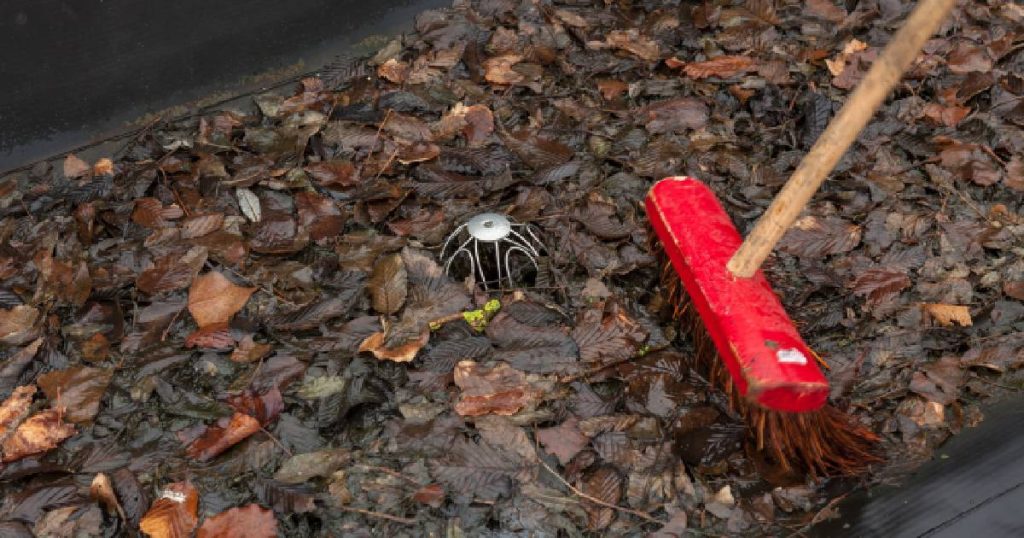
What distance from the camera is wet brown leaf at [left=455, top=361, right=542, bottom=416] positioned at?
2.06 meters

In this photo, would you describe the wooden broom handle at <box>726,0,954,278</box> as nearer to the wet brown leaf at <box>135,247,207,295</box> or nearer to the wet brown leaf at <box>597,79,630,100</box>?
the wet brown leaf at <box>597,79,630,100</box>

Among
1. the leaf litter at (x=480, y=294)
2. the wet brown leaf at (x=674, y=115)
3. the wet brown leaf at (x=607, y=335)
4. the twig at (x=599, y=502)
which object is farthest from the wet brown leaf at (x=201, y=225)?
the wet brown leaf at (x=674, y=115)

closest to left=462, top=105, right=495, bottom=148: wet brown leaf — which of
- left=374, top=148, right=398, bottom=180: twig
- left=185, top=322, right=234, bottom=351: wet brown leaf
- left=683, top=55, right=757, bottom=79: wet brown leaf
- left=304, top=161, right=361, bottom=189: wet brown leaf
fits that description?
left=374, top=148, right=398, bottom=180: twig

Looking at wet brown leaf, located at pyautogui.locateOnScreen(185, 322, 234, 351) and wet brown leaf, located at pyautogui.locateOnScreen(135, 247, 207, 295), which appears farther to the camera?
wet brown leaf, located at pyautogui.locateOnScreen(135, 247, 207, 295)

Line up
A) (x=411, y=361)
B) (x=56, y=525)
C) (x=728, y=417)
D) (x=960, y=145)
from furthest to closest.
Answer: (x=960, y=145), (x=411, y=361), (x=728, y=417), (x=56, y=525)

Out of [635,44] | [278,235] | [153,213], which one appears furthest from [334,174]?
[635,44]

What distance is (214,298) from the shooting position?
7.48 feet

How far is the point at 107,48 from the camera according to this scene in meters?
2.96

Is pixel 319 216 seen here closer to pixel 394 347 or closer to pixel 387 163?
pixel 387 163

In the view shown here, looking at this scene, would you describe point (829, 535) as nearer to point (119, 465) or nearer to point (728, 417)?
point (728, 417)

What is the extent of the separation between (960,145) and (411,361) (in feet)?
5.97

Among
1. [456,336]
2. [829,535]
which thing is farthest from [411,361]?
[829,535]

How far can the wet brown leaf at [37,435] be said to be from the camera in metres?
2.00

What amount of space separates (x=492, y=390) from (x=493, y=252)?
1.32 feet
